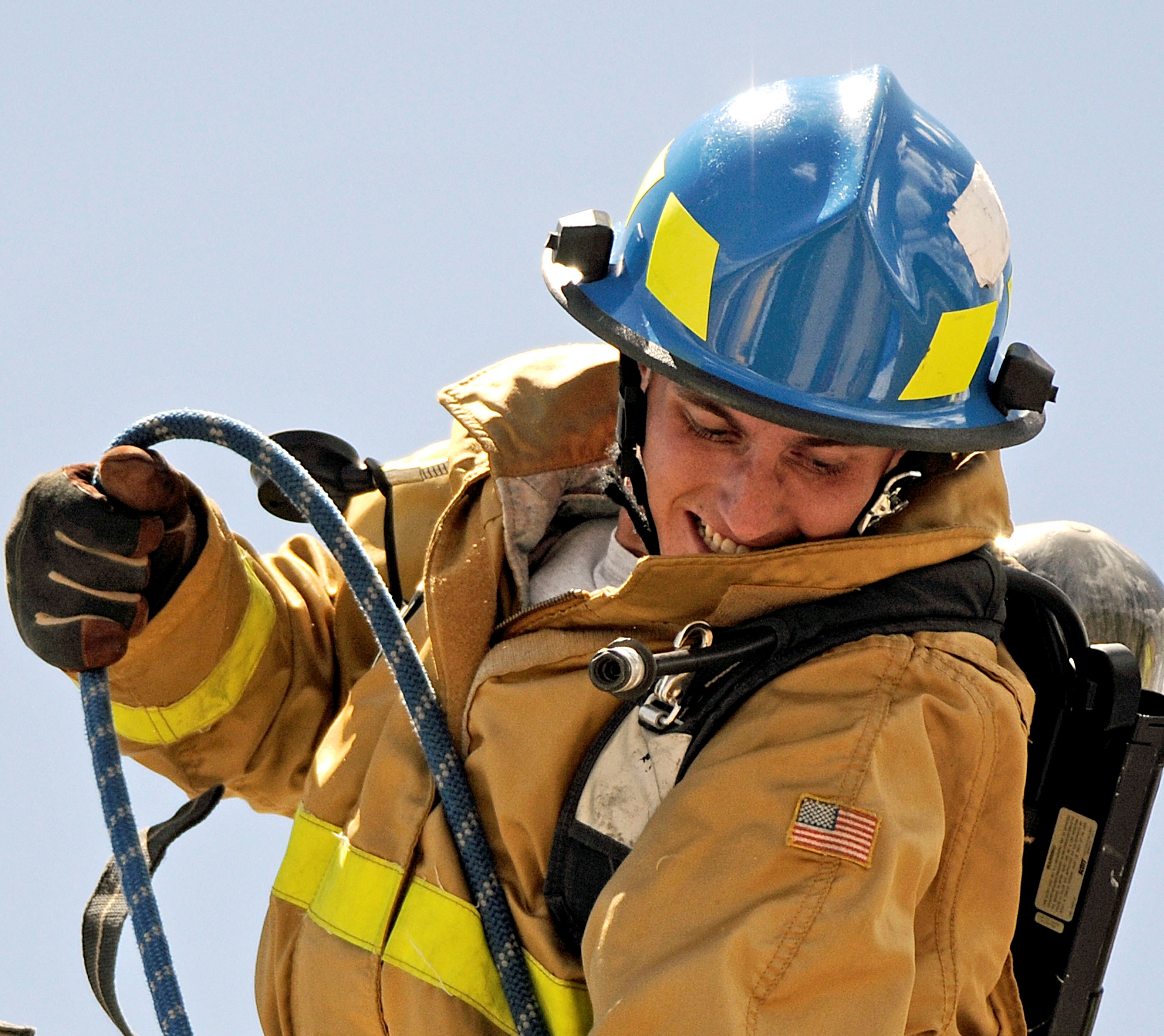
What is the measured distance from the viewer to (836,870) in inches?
76.5

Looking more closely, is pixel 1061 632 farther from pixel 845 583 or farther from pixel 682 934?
pixel 682 934

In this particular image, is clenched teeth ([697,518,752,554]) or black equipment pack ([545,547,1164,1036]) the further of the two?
clenched teeth ([697,518,752,554])

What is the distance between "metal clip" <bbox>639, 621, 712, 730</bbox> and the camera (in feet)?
7.09

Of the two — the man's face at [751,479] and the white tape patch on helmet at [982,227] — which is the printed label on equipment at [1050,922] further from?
the white tape patch on helmet at [982,227]

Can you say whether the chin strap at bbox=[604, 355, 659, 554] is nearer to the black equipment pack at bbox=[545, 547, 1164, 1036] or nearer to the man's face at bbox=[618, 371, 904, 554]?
the man's face at bbox=[618, 371, 904, 554]

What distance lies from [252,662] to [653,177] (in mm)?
1197

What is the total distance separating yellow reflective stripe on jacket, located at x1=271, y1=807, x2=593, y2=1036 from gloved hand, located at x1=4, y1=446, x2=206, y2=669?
21.1 inches

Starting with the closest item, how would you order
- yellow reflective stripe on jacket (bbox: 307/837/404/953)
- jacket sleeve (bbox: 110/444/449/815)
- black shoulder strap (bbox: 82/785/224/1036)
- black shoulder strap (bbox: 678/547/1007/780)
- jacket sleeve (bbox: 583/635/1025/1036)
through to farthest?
1. jacket sleeve (bbox: 583/635/1025/1036)
2. black shoulder strap (bbox: 678/547/1007/780)
3. yellow reflective stripe on jacket (bbox: 307/837/404/953)
4. black shoulder strap (bbox: 82/785/224/1036)
5. jacket sleeve (bbox: 110/444/449/815)

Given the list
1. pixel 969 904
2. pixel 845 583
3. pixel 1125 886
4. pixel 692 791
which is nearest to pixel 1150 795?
pixel 1125 886

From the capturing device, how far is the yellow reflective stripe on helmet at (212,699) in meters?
2.88

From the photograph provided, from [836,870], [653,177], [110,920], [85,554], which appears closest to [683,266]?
[653,177]

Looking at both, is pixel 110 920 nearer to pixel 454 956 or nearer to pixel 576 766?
pixel 454 956

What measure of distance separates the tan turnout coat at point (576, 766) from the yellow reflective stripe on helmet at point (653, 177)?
377 mm

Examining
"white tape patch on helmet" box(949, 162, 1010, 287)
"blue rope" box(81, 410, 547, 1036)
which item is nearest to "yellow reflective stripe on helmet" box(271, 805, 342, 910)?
"blue rope" box(81, 410, 547, 1036)
